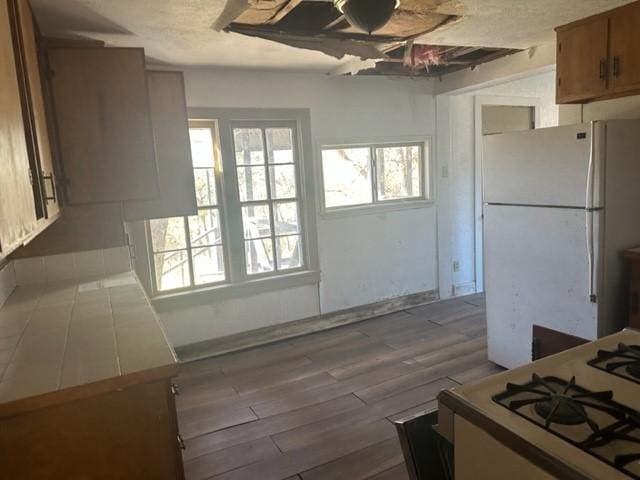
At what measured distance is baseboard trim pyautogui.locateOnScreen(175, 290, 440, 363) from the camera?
362 cm

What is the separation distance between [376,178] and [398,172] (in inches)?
11.7

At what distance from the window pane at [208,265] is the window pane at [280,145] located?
935 millimetres

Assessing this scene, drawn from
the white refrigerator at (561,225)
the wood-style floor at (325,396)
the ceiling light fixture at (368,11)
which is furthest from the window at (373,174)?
the ceiling light fixture at (368,11)

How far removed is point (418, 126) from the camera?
4418 millimetres

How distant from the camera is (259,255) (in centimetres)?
385

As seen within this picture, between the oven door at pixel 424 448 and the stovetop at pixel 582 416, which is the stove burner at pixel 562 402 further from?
the oven door at pixel 424 448

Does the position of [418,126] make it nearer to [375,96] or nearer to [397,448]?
[375,96]

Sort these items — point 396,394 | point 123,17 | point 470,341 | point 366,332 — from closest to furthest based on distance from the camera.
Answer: point 123,17
point 396,394
point 470,341
point 366,332

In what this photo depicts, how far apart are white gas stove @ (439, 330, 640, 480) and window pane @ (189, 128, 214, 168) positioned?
118 inches

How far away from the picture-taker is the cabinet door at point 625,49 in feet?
7.88

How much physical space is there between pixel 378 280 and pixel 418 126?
5.28 ft

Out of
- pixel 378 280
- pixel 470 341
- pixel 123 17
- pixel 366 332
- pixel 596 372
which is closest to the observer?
pixel 596 372

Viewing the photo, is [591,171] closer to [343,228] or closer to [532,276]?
[532,276]

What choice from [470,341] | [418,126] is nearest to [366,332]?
[470,341]
